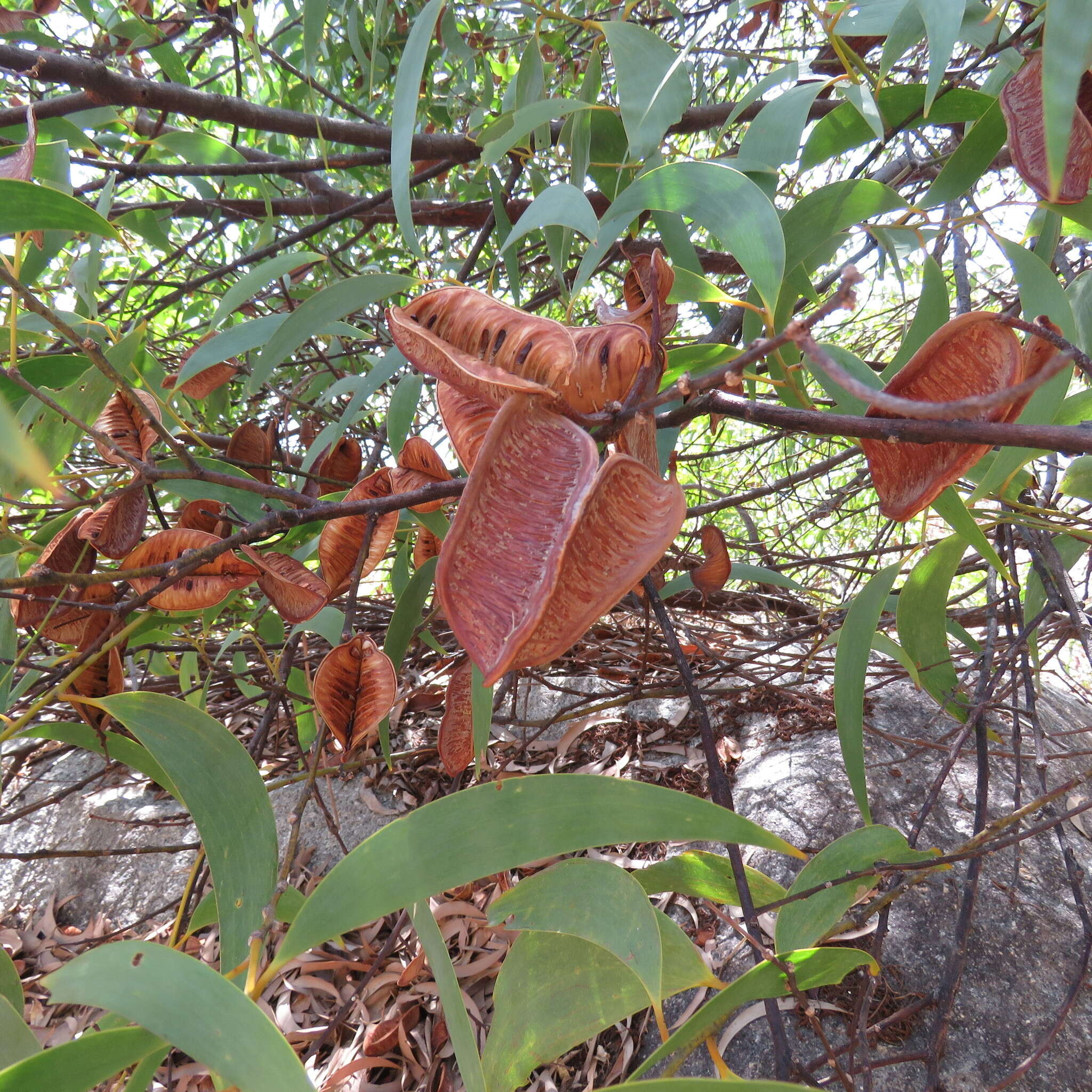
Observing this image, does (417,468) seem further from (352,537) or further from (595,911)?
(595,911)

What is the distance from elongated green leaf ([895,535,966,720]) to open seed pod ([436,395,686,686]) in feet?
1.46

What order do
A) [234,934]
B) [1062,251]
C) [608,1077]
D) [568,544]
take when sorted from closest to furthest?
[568,544]
[234,934]
[608,1077]
[1062,251]

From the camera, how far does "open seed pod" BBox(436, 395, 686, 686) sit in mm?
A: 307

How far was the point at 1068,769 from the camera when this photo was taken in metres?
1.16

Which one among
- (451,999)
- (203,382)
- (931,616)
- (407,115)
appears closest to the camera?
(451,999)

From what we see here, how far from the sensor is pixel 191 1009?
12.8 inches

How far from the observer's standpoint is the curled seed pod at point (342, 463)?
0.74 metres

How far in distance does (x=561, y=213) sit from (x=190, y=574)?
0.40m

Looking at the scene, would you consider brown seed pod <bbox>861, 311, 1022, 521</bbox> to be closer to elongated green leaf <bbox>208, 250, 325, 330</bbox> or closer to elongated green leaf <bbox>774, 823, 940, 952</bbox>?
elongated green leaf <bbox>774, 823, 940, 952</bbox>

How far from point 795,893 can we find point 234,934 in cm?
40

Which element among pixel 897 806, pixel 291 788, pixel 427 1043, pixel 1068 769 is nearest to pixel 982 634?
pixel 1068 769

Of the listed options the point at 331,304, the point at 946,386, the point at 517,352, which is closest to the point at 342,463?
the point at 331,304

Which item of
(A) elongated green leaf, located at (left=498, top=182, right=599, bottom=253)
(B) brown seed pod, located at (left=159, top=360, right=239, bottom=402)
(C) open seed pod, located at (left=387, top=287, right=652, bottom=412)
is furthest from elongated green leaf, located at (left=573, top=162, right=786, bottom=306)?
(B) brown seed pod, located at (left=159, top=360, right=239, bottom=402)

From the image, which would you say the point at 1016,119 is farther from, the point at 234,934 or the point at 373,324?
the point at 373,324
